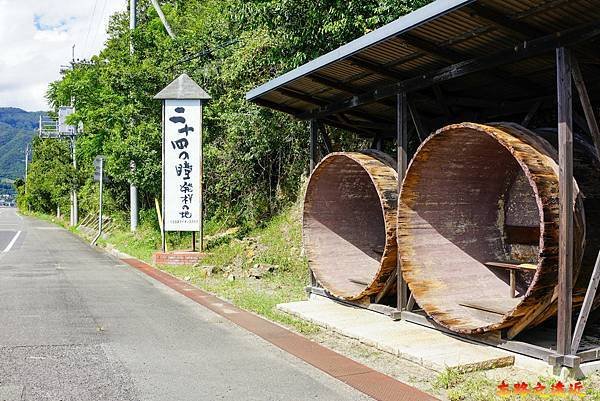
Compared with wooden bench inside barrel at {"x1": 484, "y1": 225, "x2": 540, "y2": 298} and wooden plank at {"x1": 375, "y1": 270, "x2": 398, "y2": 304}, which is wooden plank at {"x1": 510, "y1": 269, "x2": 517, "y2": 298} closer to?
wooden bench inside barrel at {"x1": 484, "y1": 225, "x2": 540, "y2": 298}

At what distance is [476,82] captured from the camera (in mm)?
7852

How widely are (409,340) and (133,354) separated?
10.2 feet

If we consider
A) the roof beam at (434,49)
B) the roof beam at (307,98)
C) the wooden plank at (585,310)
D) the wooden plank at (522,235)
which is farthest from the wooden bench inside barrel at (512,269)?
the roof beam at (307,98)

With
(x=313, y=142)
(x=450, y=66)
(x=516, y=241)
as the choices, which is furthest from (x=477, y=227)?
(x=313, y=142)

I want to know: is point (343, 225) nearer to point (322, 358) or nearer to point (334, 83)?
point (334, 83)

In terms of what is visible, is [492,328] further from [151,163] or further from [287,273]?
[151,163]

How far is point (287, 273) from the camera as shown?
1262 cm

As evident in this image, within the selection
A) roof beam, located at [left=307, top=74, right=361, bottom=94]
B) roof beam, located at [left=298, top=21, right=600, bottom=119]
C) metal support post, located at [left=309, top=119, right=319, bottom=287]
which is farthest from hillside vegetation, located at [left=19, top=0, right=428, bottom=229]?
roof beam, located at [left=298, top=21, right=600, bottom=119]

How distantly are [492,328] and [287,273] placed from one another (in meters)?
7.06

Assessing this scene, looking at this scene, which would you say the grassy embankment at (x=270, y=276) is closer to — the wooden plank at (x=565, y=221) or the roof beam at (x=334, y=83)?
the wooden plank at (x=565, y=221)

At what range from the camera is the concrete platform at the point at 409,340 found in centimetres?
576

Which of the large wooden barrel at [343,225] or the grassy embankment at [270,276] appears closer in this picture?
the grassy embankment at [270,276]

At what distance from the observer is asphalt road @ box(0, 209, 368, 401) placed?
5238 mm

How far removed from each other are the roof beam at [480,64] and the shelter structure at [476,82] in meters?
0.01
